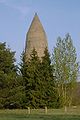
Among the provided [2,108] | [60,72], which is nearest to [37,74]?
[60,72]

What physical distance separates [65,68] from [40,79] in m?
4.35

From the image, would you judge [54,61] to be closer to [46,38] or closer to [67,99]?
[67,99]

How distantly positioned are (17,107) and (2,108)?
2.26m

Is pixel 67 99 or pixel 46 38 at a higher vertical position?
pixel 46 38

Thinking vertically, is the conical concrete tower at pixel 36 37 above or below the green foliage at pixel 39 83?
above

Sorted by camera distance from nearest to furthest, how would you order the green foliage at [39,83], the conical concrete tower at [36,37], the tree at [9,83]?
the tree at [9,83] → the green foliage at [39,83] → the conical concrete tower at [36,37]

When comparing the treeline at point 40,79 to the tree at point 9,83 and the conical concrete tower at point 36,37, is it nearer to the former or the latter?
the tree at point 9,83

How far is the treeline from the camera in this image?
2169 inches

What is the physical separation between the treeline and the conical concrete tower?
48.7ft

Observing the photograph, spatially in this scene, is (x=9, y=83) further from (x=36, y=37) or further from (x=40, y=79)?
(x=36, y=37)

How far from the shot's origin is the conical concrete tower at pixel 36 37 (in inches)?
3024

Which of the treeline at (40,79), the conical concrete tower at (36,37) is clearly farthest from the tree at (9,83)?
the conical concrete tower at (36,37)

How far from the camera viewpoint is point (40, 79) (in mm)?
57812

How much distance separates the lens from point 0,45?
56531 mm
